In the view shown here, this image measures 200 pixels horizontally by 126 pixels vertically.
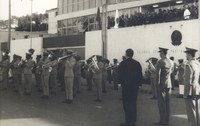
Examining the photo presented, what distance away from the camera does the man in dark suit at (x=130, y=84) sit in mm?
9805

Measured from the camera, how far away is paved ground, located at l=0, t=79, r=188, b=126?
1007cm

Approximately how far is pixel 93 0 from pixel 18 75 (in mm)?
19005

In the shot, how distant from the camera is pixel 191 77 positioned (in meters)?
8.75

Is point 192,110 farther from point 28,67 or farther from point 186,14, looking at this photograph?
point 186,14

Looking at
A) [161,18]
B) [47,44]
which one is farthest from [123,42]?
[47,44]

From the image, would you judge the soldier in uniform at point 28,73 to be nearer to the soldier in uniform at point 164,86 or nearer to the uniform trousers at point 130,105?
the uniform trousers at point 130,105

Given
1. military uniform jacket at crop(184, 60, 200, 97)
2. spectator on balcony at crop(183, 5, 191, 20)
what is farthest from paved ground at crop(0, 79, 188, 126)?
spectator on balcony at crop(183, 5, 191, 20)

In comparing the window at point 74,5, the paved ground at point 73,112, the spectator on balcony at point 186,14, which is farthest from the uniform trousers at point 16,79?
the window at point 74,5

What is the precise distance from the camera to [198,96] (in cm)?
880

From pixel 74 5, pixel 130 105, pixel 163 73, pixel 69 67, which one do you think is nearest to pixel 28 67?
pixel 69 67

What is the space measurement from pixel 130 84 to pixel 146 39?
16.0 m

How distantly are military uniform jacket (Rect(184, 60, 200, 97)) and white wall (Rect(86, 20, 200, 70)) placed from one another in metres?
13.1

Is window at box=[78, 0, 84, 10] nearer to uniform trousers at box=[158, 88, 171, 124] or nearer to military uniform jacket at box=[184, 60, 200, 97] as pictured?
uniform trousers at box=[158, 88, 171, 124]

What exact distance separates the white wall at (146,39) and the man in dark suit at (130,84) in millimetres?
12467
